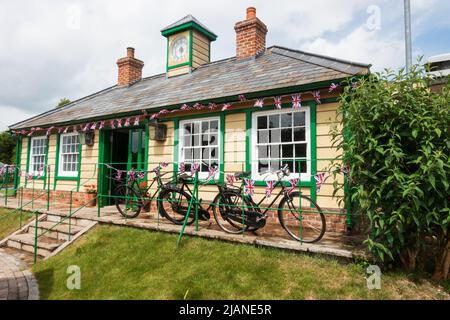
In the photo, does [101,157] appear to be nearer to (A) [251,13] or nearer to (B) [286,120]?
(B) [286,120]

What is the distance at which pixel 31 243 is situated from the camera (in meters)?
6.02

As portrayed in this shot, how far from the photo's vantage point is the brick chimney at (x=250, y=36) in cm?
890

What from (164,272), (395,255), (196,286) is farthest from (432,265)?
(164,272)

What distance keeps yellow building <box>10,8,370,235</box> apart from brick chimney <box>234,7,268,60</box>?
0.03m

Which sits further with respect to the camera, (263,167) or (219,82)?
(219,82)

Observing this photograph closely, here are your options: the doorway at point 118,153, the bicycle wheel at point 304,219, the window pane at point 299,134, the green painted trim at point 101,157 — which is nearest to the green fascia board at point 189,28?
the doorway at point 118,153

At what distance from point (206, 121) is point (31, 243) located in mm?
4622

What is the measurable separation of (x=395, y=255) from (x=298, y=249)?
1224 millimetres

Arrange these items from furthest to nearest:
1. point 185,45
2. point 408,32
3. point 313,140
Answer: point 185,45
point 408,32
point 313,140

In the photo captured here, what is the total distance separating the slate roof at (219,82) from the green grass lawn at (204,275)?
3398mm

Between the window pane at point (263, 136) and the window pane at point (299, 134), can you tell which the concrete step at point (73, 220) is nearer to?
the window pane at point (263, 136)

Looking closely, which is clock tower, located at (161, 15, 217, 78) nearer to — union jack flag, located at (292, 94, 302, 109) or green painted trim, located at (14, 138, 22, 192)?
union jack flag, located at (292, 94, 302, 109)

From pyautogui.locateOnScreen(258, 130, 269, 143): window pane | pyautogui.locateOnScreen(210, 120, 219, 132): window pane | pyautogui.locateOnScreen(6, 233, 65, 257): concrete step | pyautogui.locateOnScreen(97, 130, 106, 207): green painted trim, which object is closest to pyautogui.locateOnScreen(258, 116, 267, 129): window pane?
pyautogui.locateOnScreen(258, 130, 269, 143): window pane

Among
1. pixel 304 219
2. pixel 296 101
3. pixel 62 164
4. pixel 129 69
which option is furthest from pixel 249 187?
pixel 129 69
